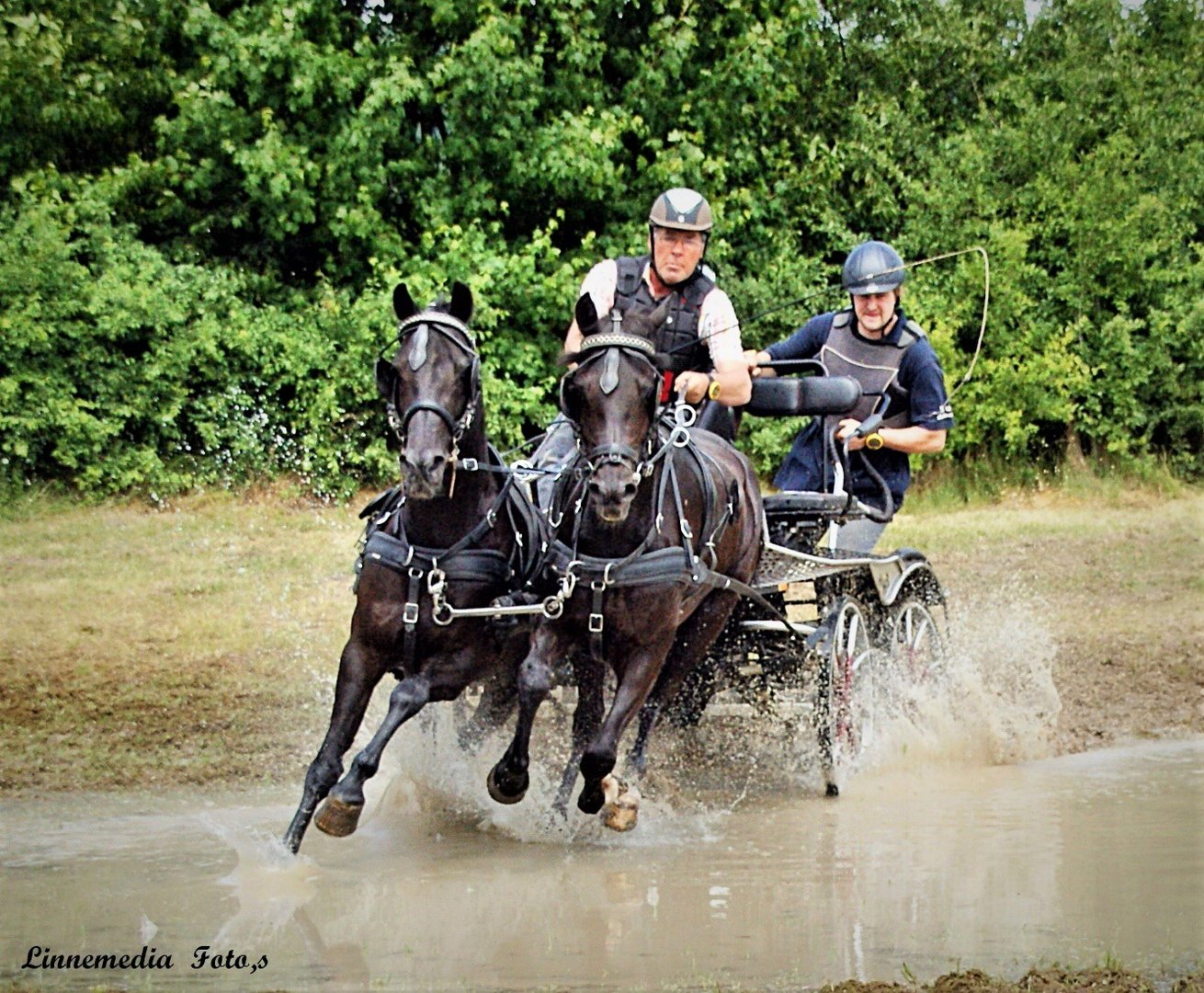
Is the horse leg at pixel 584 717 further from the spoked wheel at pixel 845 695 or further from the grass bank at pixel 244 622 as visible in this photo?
the grass bank at pixel 244 622

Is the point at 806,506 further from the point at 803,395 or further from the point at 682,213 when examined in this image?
the point at 682,213

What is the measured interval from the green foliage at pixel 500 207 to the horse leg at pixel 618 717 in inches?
351

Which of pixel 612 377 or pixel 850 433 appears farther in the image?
pixel 850 433

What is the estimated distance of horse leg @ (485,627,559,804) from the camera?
612cm

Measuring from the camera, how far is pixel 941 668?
9.05 meters

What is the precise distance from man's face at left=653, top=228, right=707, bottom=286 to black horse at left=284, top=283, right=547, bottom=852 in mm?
1307

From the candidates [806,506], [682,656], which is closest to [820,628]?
[806,506]

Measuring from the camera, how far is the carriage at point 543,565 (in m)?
5.91

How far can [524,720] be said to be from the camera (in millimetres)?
6223

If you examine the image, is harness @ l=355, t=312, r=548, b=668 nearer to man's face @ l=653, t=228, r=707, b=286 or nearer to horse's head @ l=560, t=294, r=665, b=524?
horse's head @ l=560, t=294, r=665, b=524

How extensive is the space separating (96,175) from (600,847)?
11345mm

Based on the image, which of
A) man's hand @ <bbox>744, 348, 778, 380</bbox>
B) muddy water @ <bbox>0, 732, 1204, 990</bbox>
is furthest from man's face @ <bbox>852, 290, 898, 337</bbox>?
muddy water @ <bbox>0, 732, 1204, 990</bbox>

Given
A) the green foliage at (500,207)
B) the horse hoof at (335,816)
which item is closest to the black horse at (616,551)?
the horse hoof at (335,816)

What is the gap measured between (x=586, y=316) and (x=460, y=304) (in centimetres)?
44
